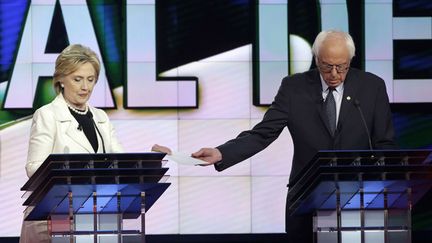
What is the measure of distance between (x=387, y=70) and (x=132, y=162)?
4.36 metres

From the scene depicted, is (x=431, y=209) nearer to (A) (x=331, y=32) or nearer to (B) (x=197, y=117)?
(B) (x=197, y=117)

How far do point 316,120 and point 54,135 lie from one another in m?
1.22

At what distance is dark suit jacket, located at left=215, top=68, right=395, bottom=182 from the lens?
17.3 ft

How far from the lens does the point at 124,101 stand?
846cm

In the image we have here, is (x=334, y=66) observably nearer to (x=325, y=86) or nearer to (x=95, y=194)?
(x=325, y=86)

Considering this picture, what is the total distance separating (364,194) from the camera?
15.2 feet

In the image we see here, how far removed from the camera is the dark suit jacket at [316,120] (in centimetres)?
526

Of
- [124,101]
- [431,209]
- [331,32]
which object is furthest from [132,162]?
[431,209]

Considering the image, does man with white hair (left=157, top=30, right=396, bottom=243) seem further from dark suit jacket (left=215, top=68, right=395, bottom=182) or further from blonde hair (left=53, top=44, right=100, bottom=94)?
blonde hair (left=53, top=44, right=100, bottom=94)

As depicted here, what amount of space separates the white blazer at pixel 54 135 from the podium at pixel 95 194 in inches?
14.9

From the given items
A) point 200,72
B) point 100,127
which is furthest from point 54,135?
point 200,72

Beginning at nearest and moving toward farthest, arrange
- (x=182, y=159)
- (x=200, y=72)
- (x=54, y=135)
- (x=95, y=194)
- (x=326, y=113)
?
(x=95, y=194), (x=182, y=159), (x=54, y=135), (x=326, y=113), (x=200, y=72)

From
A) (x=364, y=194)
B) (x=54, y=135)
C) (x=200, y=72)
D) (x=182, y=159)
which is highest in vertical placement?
(x=200, y=72)

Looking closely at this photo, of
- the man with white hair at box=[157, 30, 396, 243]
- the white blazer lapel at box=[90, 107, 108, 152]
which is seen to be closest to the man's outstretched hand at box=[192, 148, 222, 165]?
the man with white hair at box=[157, 30, 396, 243]
